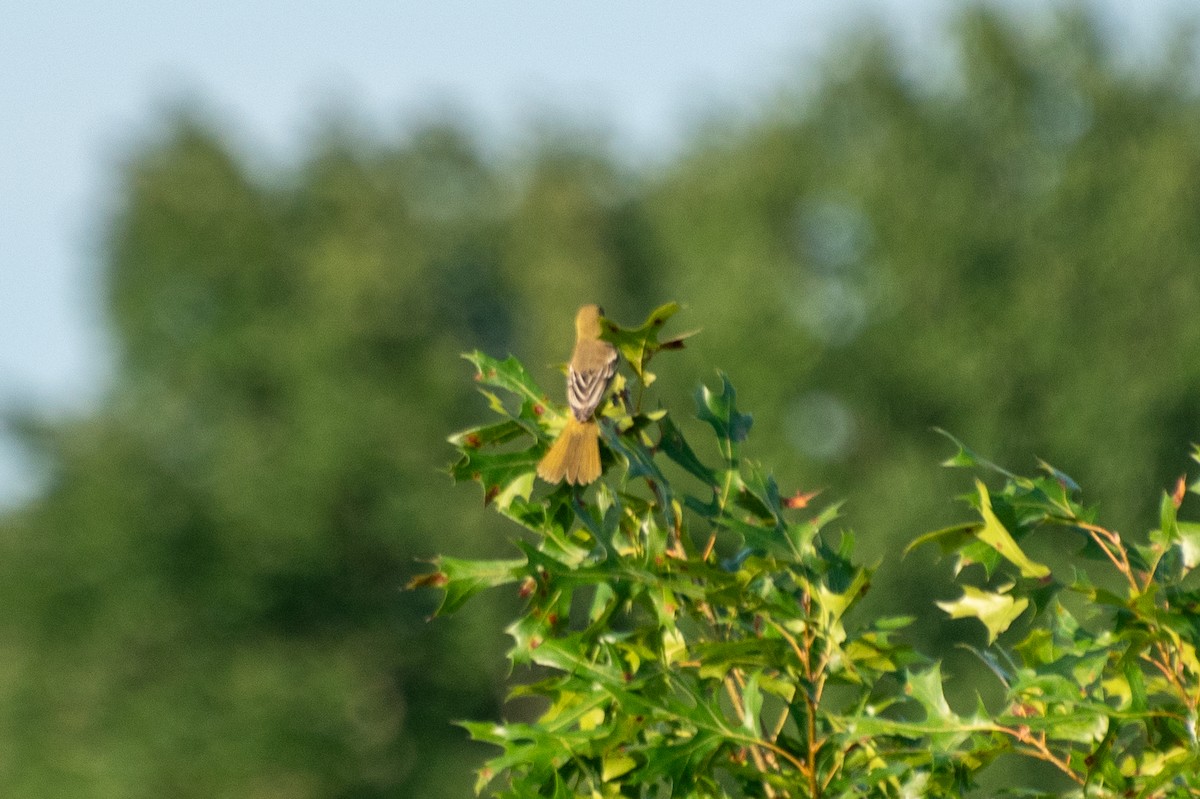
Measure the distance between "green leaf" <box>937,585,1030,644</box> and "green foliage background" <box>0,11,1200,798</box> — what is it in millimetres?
23517

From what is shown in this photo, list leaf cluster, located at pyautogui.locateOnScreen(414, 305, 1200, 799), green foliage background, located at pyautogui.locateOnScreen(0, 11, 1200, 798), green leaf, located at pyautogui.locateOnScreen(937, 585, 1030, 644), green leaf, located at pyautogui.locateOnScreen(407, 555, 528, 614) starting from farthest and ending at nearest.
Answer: green foliage background, located at pyautogui.locateOnScreen(0, 11, 1200, 798)
green leaf, located at pyautogui.locateOnScreen(407, 555, 528, 614)
green leaf, located at pyautogui.locateOnScreen(937, 585, 1030, 644)
leaf cluster, located at pyautogui.locateOnScreen(414, 305, 1200, 799)

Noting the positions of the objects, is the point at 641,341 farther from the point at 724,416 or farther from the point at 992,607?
the point at 992,607

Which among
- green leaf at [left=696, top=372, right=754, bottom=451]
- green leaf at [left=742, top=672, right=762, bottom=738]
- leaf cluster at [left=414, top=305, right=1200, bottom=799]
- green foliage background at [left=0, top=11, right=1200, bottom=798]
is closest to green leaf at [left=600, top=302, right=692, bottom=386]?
leaf cluster at [left=414, top=305, right=1200, bottom=799]

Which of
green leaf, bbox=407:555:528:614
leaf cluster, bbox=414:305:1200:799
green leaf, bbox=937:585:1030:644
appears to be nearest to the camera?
leaf cluster, bbox=414:305:1200:799

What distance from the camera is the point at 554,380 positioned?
28.0 meters

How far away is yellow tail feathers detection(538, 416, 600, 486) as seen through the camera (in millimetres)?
3941

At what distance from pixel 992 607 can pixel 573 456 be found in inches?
30.6

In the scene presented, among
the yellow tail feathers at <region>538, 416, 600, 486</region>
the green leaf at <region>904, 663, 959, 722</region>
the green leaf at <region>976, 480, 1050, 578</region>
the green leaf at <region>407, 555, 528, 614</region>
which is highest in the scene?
the yellow tail feathers at <region>538, 416, 600, 486</region>

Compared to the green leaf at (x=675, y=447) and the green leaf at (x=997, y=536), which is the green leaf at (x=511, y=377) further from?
the green leaf at (x=997, y=536)

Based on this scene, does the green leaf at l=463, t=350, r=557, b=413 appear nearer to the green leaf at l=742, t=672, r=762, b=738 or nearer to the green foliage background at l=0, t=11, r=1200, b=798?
the green leaf at l=742, t=672, r=762, b=738

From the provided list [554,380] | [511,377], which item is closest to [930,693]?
[511,377]

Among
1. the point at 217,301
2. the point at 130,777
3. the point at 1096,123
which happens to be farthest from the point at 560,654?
the point at 217,301

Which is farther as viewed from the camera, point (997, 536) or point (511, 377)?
point (511, 377)

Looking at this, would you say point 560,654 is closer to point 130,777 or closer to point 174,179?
point 130,777
